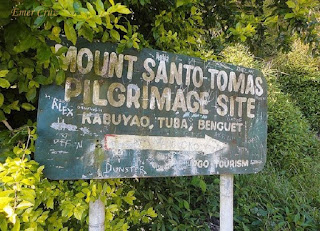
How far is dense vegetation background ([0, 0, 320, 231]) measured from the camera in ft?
3.08

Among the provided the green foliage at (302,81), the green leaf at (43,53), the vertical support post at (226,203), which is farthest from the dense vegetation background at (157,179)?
the green foliage at (302,81)

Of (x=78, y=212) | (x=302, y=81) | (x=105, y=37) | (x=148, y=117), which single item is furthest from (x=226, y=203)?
(x=302, y=81)

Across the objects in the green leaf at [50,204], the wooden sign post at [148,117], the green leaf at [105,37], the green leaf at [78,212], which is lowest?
the green leaf at [78,212]

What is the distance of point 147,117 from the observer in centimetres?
128

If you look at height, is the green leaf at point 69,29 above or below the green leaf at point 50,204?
above

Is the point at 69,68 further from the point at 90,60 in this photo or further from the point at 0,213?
the point at 0,213

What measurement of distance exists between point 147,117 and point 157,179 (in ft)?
3.86

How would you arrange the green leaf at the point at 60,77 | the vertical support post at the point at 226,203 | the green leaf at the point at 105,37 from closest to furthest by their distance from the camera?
the green leaf at the point at 60,77
the green leaf at the point at 105,37
the vertical support post at the point at 226,203

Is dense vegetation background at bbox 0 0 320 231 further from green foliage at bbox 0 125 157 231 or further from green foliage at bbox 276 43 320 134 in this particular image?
green foliage at bbox 276 43 320 134

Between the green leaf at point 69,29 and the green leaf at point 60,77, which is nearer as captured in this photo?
the green leaf at point 69,29

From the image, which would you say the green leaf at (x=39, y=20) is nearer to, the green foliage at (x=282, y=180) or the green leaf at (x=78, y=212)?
the green leaf at (x=78, y=212)

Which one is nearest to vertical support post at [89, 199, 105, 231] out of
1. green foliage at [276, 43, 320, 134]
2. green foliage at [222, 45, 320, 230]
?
green foliage at [222, 45, 320, 230]

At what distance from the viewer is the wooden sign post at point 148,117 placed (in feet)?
3.70

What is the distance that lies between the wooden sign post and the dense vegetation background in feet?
0.24
